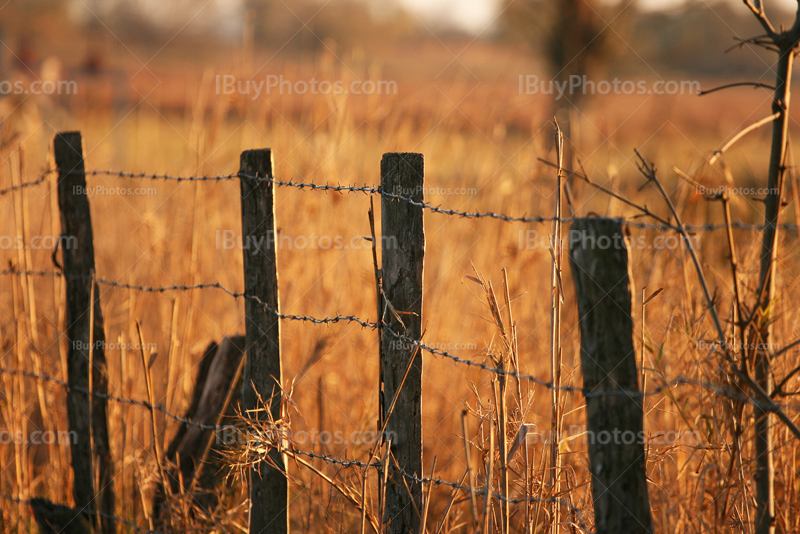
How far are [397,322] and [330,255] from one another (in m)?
1.69

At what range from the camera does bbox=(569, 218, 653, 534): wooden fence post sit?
96cm

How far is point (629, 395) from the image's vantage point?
3.16 feet

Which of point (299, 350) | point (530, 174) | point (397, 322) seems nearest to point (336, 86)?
point (530, 174)

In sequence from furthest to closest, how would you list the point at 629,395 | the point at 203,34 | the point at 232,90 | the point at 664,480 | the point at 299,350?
1. the point at 203,34
2. the point at 299,350
3. the point at 232,90
4. the point at 664,480
5. the point at 629,395

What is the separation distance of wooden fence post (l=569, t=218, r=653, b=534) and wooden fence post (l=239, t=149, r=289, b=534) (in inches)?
34.6

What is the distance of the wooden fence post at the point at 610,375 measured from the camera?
37.7 inches

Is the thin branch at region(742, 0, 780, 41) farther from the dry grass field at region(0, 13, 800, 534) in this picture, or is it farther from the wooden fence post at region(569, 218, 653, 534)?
the dry grass field at region(0, 13, 800, 534)

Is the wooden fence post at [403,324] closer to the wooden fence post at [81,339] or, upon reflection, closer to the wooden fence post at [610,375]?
the wooden fence post at [610,375]

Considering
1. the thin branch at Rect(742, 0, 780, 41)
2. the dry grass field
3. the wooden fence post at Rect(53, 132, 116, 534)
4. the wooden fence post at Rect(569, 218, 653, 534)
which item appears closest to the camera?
the wooden fence post at Rect(569, 218, 653, 534)

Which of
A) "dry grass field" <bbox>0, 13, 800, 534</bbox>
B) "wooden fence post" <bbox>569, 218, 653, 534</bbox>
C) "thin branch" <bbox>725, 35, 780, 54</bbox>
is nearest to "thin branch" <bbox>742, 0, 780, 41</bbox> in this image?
"thin branch" <bbox>725, 35, 780, 54</bbox>

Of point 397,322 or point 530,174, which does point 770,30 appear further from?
point 530,174

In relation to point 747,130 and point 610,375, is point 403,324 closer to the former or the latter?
point 610,375

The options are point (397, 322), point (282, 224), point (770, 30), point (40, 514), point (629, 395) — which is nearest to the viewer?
point (629, 395)

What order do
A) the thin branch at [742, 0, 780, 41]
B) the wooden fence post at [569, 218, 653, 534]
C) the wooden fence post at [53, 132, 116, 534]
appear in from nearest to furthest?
1. the wooden fence post at [569, 218, 653, 534]
2. the thin branch at [742, 0, 780, 41]
3. the wooden fence post at [53, 132, 116, 534]
